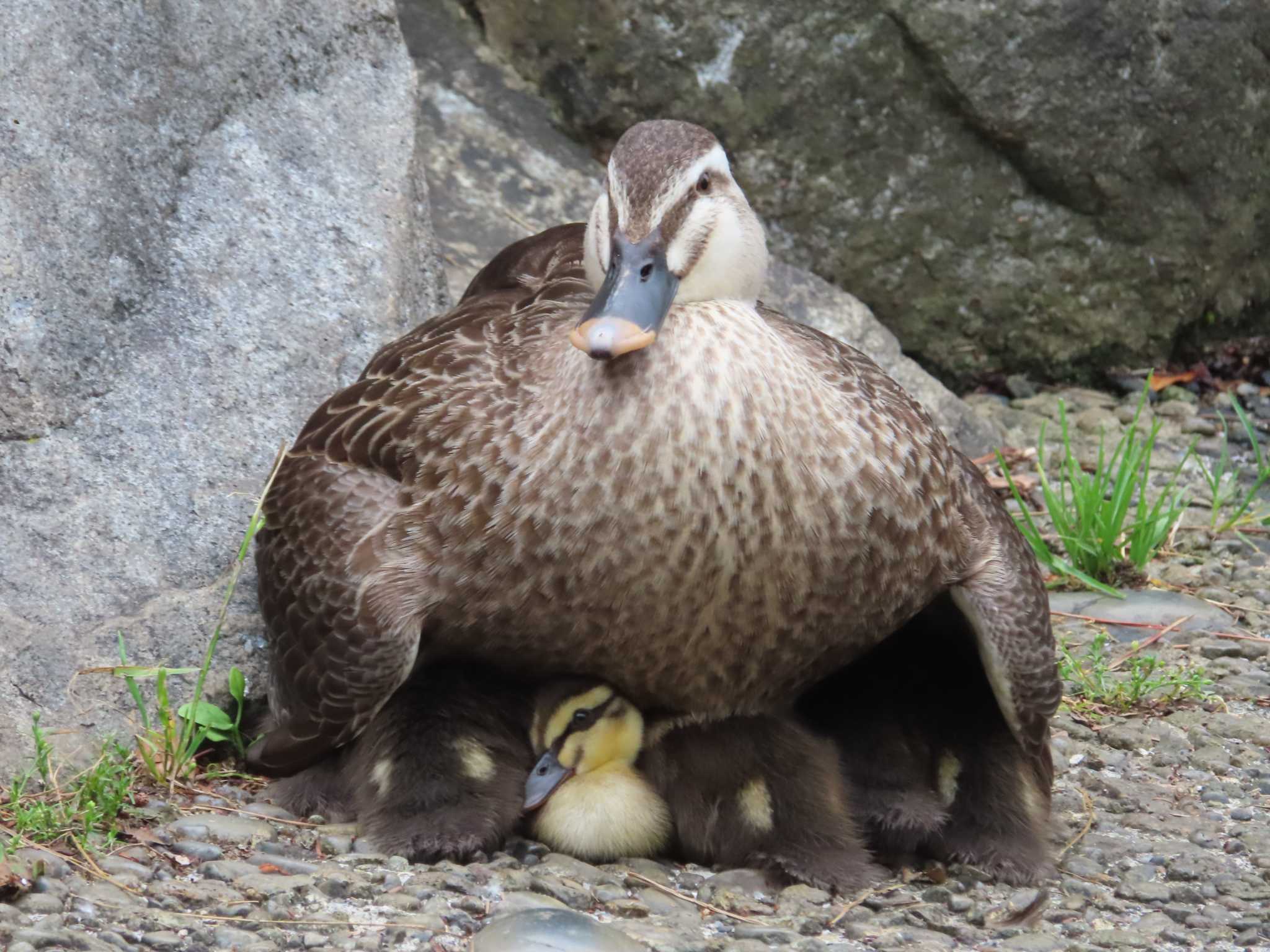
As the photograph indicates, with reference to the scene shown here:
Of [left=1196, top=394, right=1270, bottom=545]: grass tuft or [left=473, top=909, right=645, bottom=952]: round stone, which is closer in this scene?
[left=473, top=909, right=645, bottom=952]: round stone

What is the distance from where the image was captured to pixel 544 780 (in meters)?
3.88

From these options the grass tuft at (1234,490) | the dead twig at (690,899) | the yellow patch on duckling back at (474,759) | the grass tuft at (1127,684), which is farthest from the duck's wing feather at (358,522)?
the grass tuft at (1234,490)

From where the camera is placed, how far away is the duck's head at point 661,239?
11.6ft

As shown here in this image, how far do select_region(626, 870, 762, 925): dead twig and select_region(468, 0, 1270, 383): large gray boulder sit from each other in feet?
11.6

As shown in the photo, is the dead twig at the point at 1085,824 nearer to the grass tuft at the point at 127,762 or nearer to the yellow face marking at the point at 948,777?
the yellow face marking at the point at 948,777

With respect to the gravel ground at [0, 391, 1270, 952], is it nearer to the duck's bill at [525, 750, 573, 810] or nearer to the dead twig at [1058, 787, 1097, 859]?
the dead twig at [1058, 787, 1097, 859]

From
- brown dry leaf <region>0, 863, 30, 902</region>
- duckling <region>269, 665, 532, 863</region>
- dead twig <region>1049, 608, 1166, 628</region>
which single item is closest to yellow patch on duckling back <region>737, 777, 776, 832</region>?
duckling <region>269, 665, 532, 863</region>

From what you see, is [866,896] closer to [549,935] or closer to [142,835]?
[549,935]

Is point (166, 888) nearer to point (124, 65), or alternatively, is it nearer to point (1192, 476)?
point (124, 65)

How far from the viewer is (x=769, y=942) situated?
3426mm

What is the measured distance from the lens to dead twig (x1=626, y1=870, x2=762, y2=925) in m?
3.55

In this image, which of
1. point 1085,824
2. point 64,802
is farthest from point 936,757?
point 64,802

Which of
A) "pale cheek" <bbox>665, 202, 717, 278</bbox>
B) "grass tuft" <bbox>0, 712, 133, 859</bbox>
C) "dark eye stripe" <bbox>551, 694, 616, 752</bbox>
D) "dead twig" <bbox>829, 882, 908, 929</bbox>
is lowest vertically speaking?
"dead twig" <bbox>829, 882, 908, 929</bbox>

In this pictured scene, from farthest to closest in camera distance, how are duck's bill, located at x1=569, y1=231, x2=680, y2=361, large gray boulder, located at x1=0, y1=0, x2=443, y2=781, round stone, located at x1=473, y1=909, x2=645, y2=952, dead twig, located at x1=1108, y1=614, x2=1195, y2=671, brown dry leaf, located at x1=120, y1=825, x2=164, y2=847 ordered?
dead twig, located at x1=1108, y1=614, x2=1195, y2=671
large gray boulder, located at x1=0, y1=0, x2=443, y2=781
brown dry leaf, located at x1=120, y1=825, x2=164, y2=847
duck's bill, located at x1=569, y1=231, x2=680, y2=361
round stone, located at x1=473, y1=909, x2=645, y2=952
